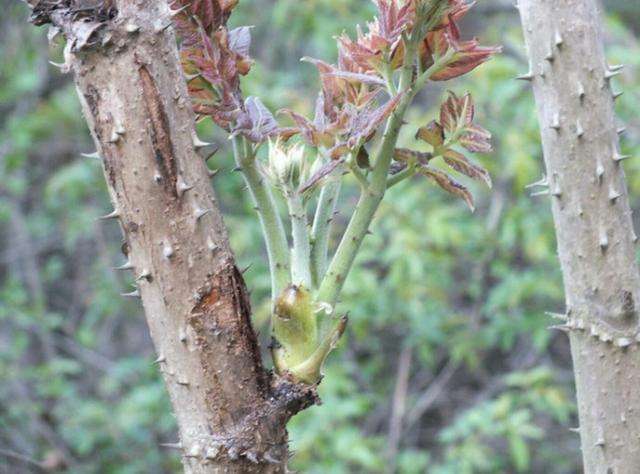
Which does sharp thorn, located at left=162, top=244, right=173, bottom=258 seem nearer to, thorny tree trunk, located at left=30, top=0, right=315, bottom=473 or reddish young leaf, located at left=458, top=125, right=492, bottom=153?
thorny tree trunk, located at left=30, top=0, right=315, bottom=473

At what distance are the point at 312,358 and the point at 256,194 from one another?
192 millimetres

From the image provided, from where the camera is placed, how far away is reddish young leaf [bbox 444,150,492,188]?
3.17ft

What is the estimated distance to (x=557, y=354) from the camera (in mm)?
3920

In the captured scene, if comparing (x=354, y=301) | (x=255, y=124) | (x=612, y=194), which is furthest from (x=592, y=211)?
(x=354, y=301)

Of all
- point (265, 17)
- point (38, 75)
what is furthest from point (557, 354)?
point (38, 75)

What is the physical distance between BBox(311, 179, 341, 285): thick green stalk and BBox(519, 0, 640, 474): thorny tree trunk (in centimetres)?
30

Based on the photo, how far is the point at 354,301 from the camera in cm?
306

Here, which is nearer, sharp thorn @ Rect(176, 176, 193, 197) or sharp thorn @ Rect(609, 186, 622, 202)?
sharp thorn @ Rect(176, 176, 193, 197)

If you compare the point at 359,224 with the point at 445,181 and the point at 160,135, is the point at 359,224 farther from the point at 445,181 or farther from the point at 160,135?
the point at 160,135

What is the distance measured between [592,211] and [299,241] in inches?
14.6

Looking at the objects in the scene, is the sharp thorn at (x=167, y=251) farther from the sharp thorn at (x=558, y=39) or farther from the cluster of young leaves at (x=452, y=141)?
the sharp thorn at (x=558, y=39)

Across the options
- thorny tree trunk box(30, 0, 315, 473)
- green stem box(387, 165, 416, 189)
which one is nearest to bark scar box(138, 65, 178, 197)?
thorny tree trunk box(30, 0, 315, 473)

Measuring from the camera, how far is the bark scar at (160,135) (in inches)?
33.1

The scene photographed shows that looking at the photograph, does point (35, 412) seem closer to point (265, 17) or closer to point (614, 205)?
point (265, 17)
